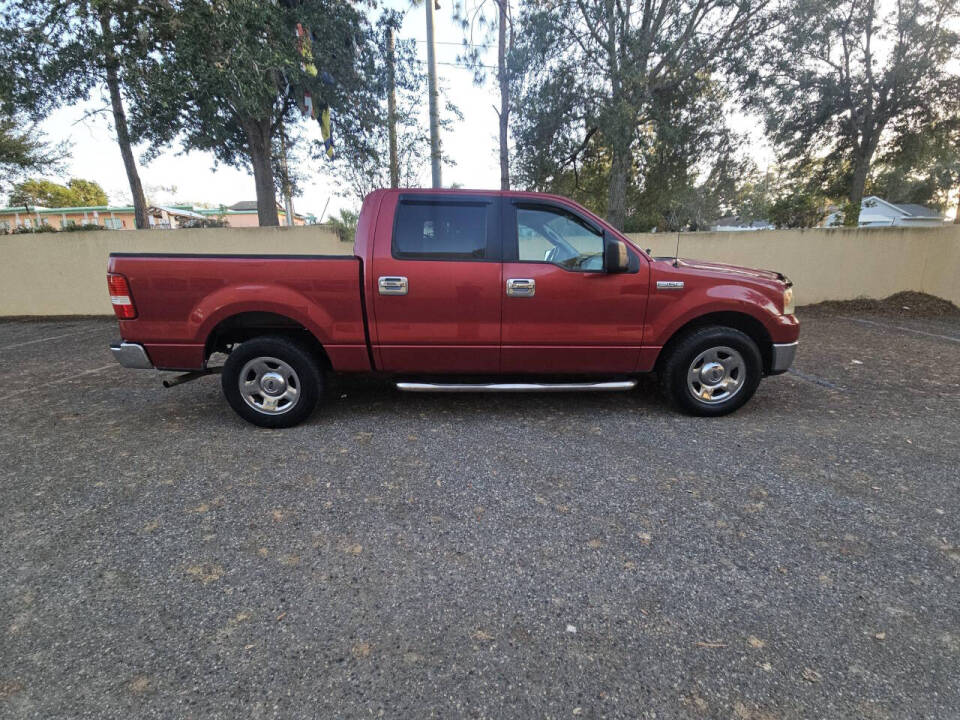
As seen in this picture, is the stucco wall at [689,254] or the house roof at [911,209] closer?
the stucco wall at [689,254]

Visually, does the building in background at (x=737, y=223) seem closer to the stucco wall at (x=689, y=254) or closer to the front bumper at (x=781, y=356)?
the stucco wall at (x=689, y=254)

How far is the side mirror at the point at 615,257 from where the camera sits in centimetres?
365

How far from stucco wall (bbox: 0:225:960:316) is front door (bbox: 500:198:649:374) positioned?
6669 mm

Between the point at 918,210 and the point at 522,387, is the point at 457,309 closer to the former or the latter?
the point at 522,387

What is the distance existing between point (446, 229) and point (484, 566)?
8.49 ft

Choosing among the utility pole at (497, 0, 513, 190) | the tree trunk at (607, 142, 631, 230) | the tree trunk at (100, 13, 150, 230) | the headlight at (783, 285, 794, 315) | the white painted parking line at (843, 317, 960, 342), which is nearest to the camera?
the headlight at (783, 285, 794, 315)

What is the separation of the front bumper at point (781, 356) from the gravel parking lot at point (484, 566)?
18.7 inches

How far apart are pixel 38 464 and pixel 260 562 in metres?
2.25

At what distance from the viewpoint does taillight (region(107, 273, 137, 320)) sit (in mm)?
3580

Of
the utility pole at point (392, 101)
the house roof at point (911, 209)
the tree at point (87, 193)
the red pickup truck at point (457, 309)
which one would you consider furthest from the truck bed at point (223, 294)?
the tree at point (87, 193)

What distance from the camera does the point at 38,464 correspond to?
3287 millimetres

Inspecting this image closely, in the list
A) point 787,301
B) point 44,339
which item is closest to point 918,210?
point 787,301

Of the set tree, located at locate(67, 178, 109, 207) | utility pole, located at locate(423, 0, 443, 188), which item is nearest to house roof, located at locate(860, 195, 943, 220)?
utility pole, located at locate(423, 0, 443, 188)

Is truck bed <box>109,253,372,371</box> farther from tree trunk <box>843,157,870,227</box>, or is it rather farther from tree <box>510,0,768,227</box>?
tree trunk <box>843,157,870,227</box>
